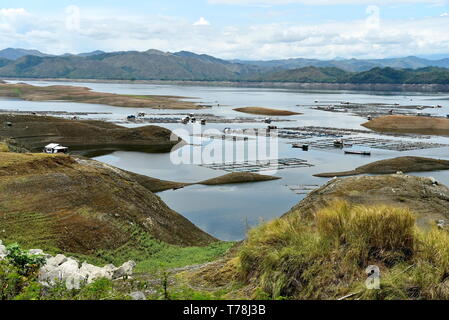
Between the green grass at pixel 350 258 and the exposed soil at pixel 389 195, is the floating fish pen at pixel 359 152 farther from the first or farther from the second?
the green grass at pixel 350 258

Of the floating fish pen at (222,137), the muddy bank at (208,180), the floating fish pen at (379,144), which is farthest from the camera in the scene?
the floating fish pen at (222,137)

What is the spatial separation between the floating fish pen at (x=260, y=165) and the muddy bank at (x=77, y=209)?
87.1 feet

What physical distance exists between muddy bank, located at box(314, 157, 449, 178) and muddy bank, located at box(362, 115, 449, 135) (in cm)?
4539

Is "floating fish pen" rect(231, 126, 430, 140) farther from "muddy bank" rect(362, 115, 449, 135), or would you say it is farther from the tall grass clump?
the tall grass clump

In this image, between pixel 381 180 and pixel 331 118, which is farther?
pixel 331 118

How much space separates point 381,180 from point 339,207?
39.3 feet

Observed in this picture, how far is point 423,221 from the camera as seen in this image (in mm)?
16562

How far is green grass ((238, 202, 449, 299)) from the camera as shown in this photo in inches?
339

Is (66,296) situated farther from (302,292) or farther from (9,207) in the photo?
(9,207)

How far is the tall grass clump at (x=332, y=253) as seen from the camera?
9250 mm

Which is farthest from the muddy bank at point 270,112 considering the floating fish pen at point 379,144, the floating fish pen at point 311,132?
the floating fish pen at point 379,144

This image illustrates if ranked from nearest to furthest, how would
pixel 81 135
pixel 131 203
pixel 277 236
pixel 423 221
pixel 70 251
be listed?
1. pixel 277 236
2. pixel 423 221
3. pixel 70 251
4. pixel 131 203
5. pixel 81 135

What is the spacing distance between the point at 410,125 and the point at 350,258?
10798 centimetres

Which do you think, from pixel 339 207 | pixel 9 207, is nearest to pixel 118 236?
pixel 9 207
